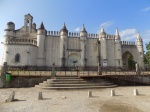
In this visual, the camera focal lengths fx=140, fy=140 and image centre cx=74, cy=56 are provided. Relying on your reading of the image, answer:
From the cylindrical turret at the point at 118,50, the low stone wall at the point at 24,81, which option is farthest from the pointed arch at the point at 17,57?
the cylindrical turret at the point at 118,50

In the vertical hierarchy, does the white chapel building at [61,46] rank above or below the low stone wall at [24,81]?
above

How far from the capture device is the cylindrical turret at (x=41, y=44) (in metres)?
36.9

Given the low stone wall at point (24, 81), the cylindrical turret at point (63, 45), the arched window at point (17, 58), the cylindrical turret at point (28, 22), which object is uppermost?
the cylindrical turret at point (28, 22)

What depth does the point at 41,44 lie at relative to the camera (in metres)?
37.5

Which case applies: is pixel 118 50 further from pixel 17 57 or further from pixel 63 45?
pixel 17 57

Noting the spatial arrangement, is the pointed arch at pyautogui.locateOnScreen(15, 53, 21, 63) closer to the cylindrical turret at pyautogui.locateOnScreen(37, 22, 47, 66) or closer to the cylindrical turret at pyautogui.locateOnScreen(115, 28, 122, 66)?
the cylindrical turret at pyautogui.locateOnScreen(37, 22, 47, 66)

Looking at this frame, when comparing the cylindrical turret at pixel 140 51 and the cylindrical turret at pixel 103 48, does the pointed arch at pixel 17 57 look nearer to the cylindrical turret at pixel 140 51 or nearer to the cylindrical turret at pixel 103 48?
the cylindrical turret at pixel 103 48

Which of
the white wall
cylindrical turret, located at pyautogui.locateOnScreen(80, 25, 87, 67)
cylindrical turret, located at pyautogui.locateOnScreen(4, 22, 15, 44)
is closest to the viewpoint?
the white wall

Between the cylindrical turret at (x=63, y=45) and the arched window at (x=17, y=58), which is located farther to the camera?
the cylindrical turret at (x=63, y=45)

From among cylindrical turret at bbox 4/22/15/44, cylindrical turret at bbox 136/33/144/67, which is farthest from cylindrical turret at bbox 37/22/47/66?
cylindrical turret at bbox 136/33/144/67

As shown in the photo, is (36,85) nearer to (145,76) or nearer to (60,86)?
(60,86)

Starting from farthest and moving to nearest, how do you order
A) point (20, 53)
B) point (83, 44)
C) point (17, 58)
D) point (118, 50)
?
point (118, 50), point (83, 44), point (20, 53), point (17, 58)

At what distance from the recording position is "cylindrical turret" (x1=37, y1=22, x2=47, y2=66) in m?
36.9

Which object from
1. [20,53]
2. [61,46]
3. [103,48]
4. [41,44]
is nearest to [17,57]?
[20,53]
